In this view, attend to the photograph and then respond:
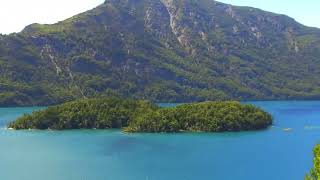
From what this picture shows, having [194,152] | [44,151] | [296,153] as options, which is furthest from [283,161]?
[44,151]

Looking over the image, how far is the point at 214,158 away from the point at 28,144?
69.9m

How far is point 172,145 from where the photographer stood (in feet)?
617

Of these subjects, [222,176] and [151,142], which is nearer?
[222,176]

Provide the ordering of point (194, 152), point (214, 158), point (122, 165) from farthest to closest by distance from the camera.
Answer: point (194, 152) < point (214, 158) < point (122, 165)

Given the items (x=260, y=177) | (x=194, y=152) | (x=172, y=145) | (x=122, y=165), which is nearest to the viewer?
(x=260, y=177)

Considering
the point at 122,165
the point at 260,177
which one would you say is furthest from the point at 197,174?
the point at 122,165

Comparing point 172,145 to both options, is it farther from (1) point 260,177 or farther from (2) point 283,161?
(1) point 260,177

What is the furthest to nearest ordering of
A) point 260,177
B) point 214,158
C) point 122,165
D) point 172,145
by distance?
point 172,145
point 214,158
point 122,165
point 260,177

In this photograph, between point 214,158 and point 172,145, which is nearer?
point 214,158

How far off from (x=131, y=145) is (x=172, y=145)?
13.8m

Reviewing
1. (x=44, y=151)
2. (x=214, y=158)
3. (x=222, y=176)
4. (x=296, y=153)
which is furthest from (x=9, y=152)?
(x=296, y=153)

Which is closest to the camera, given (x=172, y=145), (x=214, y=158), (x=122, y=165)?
(x=122, y=165)

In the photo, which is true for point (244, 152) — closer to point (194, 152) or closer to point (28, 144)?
point (194, 152)

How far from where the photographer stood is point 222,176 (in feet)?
440
